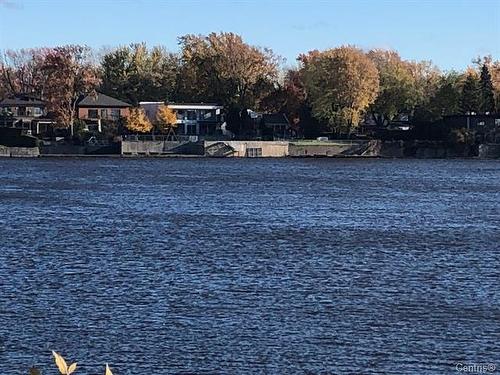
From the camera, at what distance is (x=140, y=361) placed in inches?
566

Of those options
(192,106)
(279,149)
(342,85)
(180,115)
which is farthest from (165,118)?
(342,85)

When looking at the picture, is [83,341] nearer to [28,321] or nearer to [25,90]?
[28,321]

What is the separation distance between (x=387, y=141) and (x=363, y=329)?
8666cm

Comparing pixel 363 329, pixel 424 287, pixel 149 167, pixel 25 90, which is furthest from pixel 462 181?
pixel 25 90

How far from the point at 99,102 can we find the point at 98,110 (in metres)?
0.84

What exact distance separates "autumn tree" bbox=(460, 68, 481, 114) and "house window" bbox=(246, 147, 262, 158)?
22.1 meters

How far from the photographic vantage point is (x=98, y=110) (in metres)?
101

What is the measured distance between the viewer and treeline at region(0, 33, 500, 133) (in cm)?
9650

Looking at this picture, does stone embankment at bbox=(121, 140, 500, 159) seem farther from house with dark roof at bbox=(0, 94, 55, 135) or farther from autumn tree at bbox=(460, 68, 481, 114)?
house with dark roof at bbox=(0, 94, 55, 135)

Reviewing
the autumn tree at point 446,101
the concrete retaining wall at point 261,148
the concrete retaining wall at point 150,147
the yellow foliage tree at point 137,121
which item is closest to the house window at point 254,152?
the concrete retaining wall at point 261,148

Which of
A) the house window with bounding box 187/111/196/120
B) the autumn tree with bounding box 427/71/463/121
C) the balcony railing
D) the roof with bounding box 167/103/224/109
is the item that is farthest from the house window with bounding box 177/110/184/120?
the autumn tree with bounding box 427/71/463/121

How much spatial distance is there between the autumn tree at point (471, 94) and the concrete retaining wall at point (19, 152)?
1752 inches

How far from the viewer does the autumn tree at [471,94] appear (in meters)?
102

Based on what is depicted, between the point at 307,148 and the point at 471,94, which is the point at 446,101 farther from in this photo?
the point at 307,148
